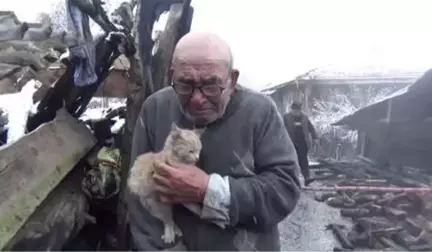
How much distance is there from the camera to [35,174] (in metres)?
1.35

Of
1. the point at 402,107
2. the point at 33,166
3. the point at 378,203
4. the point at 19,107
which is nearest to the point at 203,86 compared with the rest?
the point at 33,166

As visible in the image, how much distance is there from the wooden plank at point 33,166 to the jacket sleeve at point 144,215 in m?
0.50

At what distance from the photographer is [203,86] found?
0.73 m

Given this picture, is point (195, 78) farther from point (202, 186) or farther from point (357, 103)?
point (357, 103)

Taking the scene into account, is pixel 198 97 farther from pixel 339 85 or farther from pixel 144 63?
pixel 339 85

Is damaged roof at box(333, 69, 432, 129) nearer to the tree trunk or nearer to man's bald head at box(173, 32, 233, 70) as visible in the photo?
the tree trunk

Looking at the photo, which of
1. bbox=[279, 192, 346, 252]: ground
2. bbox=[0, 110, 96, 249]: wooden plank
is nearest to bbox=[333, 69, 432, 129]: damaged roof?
bbox=[279, 192, 346, 252]: ground

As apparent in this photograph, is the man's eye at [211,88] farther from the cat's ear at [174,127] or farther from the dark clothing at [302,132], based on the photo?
the dark clothing at [302,132]

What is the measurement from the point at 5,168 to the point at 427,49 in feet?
9.68

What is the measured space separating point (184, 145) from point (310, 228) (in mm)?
1940

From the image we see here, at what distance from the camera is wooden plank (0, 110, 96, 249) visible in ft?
3.88

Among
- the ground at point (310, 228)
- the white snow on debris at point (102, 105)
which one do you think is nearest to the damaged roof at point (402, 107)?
the ground at point (310, 228)

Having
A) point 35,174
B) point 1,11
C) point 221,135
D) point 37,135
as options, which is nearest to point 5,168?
point 35,174

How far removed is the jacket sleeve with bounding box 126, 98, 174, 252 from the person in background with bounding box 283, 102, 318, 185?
2263mm
